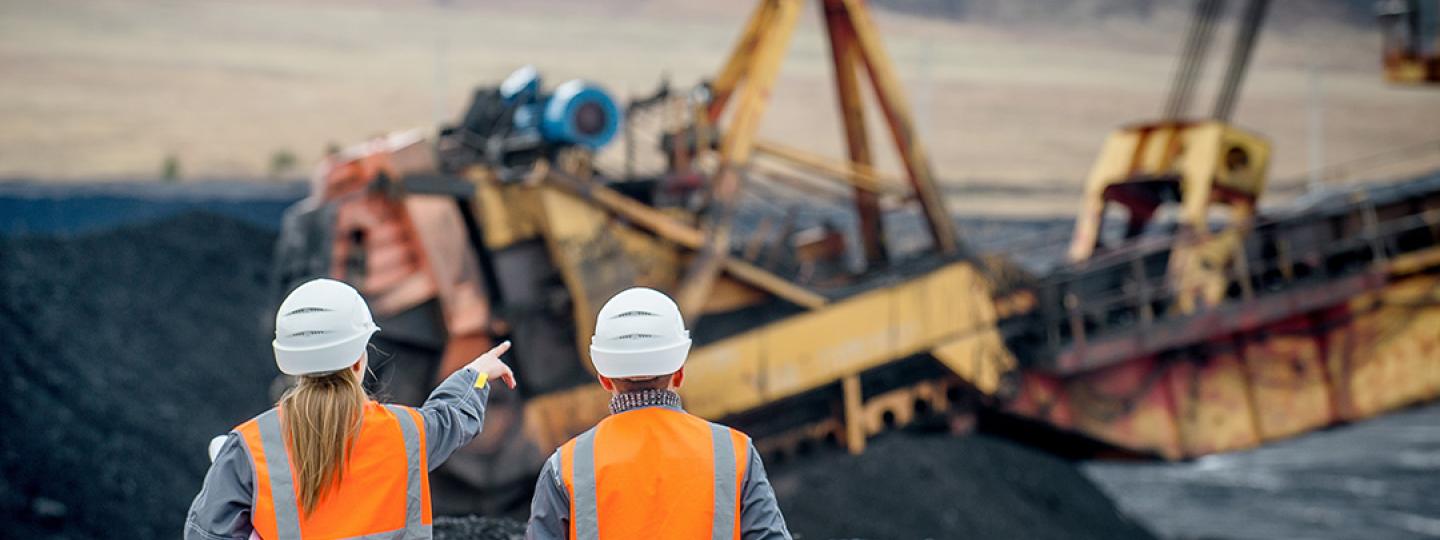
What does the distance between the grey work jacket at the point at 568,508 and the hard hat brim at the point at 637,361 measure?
0.18m

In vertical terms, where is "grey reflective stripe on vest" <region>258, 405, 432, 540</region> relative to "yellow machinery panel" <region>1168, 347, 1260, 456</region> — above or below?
above

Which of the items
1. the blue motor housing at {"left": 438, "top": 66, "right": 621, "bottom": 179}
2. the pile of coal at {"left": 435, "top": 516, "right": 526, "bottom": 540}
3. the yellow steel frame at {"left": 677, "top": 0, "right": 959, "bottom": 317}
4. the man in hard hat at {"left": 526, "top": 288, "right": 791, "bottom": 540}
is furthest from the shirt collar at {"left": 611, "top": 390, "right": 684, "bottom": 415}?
the blue motor housing at {"left": 438, "top": 66, "right": 621, "bottom": 179}

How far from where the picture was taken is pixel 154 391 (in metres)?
10.8

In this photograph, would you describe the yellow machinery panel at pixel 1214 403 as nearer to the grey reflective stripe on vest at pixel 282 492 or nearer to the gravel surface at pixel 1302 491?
the gravel surface at pixel 1302 491

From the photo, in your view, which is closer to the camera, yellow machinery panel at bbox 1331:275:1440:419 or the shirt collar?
the shirt collar

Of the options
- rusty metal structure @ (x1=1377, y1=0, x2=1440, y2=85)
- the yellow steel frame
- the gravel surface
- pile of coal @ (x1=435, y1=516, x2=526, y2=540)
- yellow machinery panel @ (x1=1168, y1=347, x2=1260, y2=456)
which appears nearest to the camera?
pile of coal @ (x1=435, y1=516, x2=526, y2=540)

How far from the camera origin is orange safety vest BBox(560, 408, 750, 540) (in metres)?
2.35

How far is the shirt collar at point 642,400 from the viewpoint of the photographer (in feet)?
7.91

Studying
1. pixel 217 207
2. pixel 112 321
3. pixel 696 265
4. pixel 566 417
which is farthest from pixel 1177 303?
pixel 217 207

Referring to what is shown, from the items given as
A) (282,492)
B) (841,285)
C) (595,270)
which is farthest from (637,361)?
(841,285)

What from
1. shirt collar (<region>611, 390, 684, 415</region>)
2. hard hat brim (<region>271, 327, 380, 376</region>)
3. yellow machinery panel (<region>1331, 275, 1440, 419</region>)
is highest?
hard hat brim (<region>271, 327, 380, 376</region>)

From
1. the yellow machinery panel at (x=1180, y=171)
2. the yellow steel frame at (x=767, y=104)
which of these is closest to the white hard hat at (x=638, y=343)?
the yellow steel frame at (x=767, y=104)

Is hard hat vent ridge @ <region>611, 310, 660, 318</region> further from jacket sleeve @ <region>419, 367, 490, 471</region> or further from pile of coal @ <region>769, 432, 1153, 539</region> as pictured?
pile of coal @ <region>769, 432, 1153, 539</region>

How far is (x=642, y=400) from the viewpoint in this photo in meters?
2.41
